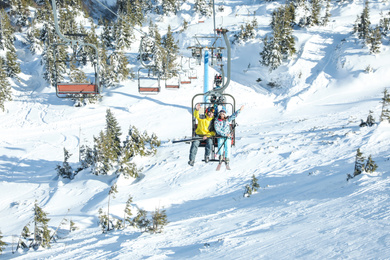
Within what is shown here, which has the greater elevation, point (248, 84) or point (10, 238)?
point (248, 84)

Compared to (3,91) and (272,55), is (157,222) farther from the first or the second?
(3,91)

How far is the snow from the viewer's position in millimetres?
9070

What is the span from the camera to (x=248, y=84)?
38.1 m

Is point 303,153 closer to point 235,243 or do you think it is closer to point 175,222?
point 175,222

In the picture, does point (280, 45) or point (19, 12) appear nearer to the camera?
Answer: point (280, 45)

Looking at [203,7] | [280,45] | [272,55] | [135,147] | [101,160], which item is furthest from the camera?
[203,7]

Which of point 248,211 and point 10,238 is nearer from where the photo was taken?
point 248,211

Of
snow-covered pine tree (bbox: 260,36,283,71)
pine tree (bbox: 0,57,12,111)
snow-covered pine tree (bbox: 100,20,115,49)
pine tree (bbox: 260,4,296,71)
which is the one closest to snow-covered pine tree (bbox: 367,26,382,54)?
pine tree (bbox: 260,4,296,71)

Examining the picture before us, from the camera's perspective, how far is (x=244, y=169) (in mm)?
17859

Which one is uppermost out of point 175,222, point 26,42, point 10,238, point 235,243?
point 26,42

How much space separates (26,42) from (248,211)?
5333 cm

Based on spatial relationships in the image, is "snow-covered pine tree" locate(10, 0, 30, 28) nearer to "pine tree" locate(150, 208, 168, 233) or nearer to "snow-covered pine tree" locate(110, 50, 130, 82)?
"snow-covered pine tree" locate(110, 50, 130, 82)

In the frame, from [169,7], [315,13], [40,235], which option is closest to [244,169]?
[40,235]

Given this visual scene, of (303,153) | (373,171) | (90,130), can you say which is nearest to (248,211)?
(373,171)
